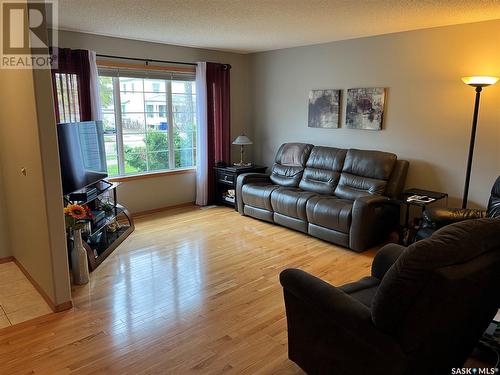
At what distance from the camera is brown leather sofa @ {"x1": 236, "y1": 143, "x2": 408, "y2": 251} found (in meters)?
4.06

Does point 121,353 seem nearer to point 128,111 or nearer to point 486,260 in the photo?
point 486,260

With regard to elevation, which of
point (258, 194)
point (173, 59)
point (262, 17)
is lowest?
point (258, 194)

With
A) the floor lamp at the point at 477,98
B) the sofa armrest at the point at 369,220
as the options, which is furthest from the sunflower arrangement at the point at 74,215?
the floor lamp at the point at 477,98

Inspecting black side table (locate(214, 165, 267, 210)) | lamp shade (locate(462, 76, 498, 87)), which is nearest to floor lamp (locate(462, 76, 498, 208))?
lamp shade (locate(462, 76, 498, 87))

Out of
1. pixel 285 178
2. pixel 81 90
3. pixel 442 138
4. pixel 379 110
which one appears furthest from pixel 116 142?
pixel 442 138

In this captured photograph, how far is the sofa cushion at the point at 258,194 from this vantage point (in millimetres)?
4957

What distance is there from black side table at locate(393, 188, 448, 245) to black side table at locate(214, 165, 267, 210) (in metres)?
2.26

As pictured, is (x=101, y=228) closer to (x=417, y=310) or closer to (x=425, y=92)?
(x=417, y=310)

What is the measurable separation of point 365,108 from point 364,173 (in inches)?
34.6

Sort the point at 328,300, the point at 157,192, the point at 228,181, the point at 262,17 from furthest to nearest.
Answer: the point at 228,181, the point at 157,192, the point at 262,17, the point at 328,300

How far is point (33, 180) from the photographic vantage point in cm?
285

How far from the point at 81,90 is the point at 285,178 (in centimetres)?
284

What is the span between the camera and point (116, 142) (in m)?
5.09

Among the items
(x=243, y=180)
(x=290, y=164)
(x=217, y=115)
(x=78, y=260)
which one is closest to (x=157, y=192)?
(x=243, y=180)
